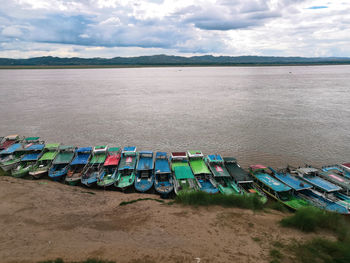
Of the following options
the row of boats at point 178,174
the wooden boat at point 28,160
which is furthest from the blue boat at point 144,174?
the wooden boat at point 28,160

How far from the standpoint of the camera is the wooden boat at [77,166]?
23.0m

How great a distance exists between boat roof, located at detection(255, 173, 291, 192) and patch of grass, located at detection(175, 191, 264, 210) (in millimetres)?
4624

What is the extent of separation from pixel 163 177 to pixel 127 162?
4.85m

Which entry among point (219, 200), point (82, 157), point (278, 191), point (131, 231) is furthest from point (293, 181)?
point (82, 157)

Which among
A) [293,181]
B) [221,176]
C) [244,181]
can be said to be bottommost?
[293,181]

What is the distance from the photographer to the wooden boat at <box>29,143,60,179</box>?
24056 millimetres

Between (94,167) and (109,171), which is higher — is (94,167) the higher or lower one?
the higher one

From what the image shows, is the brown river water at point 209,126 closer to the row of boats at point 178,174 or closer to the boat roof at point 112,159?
the row of boats at point 178,174

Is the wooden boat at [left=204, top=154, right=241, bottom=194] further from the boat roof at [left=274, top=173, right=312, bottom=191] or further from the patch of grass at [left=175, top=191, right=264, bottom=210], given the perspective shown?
the boat roof at [left=274, top=173, right=312, bottom=191]

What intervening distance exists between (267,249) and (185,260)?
4.50 meters

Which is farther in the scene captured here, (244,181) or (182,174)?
(182,174)

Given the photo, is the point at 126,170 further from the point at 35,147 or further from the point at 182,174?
the point at 35,147

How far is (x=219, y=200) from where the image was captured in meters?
16.7

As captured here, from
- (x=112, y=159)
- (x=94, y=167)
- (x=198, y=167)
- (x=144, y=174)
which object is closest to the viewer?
(x=144, y=174)
